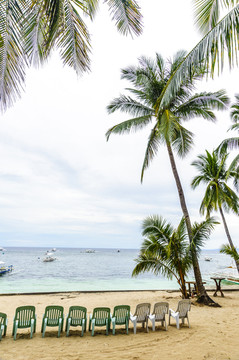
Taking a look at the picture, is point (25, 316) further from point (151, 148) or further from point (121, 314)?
point (151, 148)

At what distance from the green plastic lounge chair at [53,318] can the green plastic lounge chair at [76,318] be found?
0.21 meters

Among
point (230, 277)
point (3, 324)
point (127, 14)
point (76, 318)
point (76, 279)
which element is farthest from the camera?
point (76, 279)

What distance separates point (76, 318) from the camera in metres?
6.38

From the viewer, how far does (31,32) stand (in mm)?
3828

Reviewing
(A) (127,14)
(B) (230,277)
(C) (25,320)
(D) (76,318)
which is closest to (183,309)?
(D) (76,318)

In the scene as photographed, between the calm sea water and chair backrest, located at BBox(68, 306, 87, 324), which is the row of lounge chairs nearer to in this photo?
chair backrest, located at BBox(68, 306, 87, 324)

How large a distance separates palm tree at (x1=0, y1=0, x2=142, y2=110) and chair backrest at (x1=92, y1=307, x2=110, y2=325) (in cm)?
596

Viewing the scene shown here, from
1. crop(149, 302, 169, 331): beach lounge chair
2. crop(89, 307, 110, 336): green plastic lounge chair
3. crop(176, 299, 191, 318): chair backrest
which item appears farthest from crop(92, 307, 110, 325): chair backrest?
crop(176, 299, 191, 318): chair backrest

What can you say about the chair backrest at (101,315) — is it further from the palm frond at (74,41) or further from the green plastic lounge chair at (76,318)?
the palm frond at (74,41)

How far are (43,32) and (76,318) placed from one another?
705 cm

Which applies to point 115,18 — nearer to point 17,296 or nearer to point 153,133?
point 153,133

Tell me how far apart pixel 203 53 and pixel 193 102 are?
8.35 m

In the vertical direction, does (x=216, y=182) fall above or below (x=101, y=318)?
above

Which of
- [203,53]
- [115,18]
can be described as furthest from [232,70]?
[115,18]
